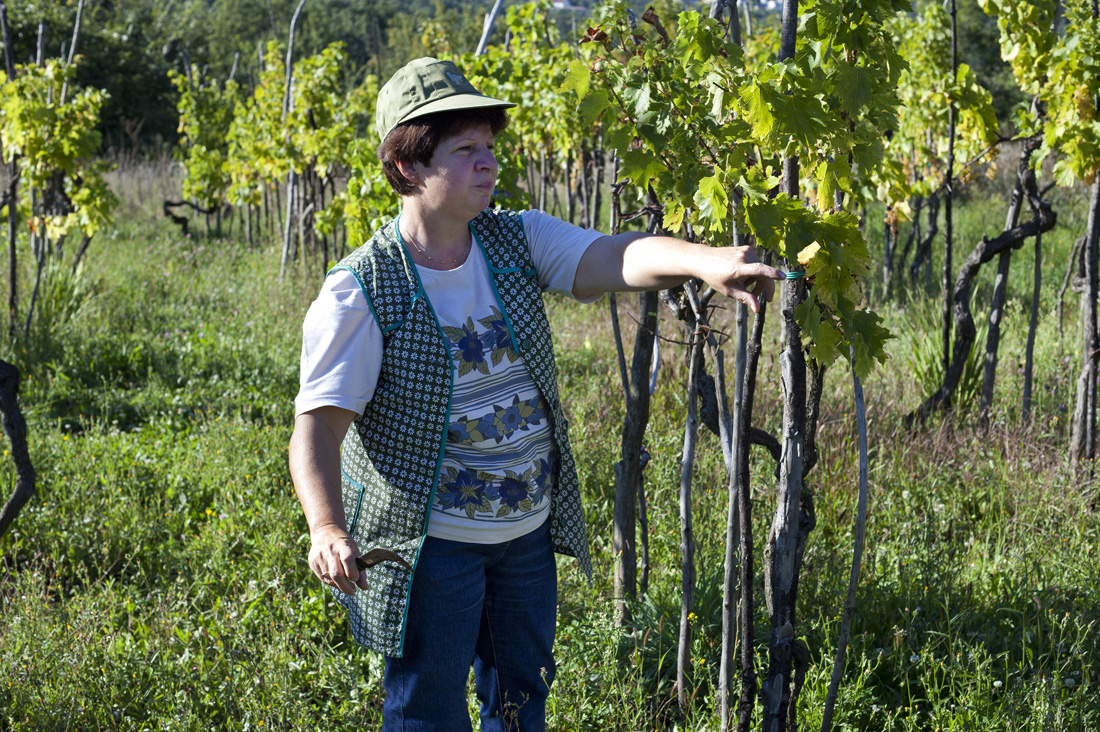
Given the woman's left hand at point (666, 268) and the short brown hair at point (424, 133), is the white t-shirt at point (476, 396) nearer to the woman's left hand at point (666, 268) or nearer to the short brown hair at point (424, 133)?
the woman's left hand at point (666, 268)

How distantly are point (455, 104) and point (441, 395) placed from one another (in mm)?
550

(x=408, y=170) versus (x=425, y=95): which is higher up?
(x=425, y=95)

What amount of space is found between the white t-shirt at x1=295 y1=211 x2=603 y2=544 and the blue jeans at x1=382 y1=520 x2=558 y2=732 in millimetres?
76

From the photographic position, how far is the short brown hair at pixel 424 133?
5.53ft

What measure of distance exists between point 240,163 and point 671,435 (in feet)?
25.7

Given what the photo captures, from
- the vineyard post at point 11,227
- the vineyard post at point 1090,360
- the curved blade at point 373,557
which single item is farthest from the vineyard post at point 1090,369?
the vineyard post at point 11,227

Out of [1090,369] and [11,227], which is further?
[11,227]

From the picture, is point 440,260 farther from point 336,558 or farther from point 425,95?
point 336,558

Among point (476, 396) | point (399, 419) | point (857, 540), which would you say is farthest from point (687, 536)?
point (399, 419)

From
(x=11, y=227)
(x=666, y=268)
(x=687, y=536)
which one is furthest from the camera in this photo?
(x=11, y=227)

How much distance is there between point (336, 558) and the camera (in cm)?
145

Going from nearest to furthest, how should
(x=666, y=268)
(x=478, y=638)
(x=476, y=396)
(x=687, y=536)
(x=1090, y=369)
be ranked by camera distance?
(x=666, y=268) < (x=476, y=396) < (x=478, y=638) < (x=687, y=536) < (x=1090, y=369)

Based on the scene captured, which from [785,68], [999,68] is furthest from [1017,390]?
[999,68]

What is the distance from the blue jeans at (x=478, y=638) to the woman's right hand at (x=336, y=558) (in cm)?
25
